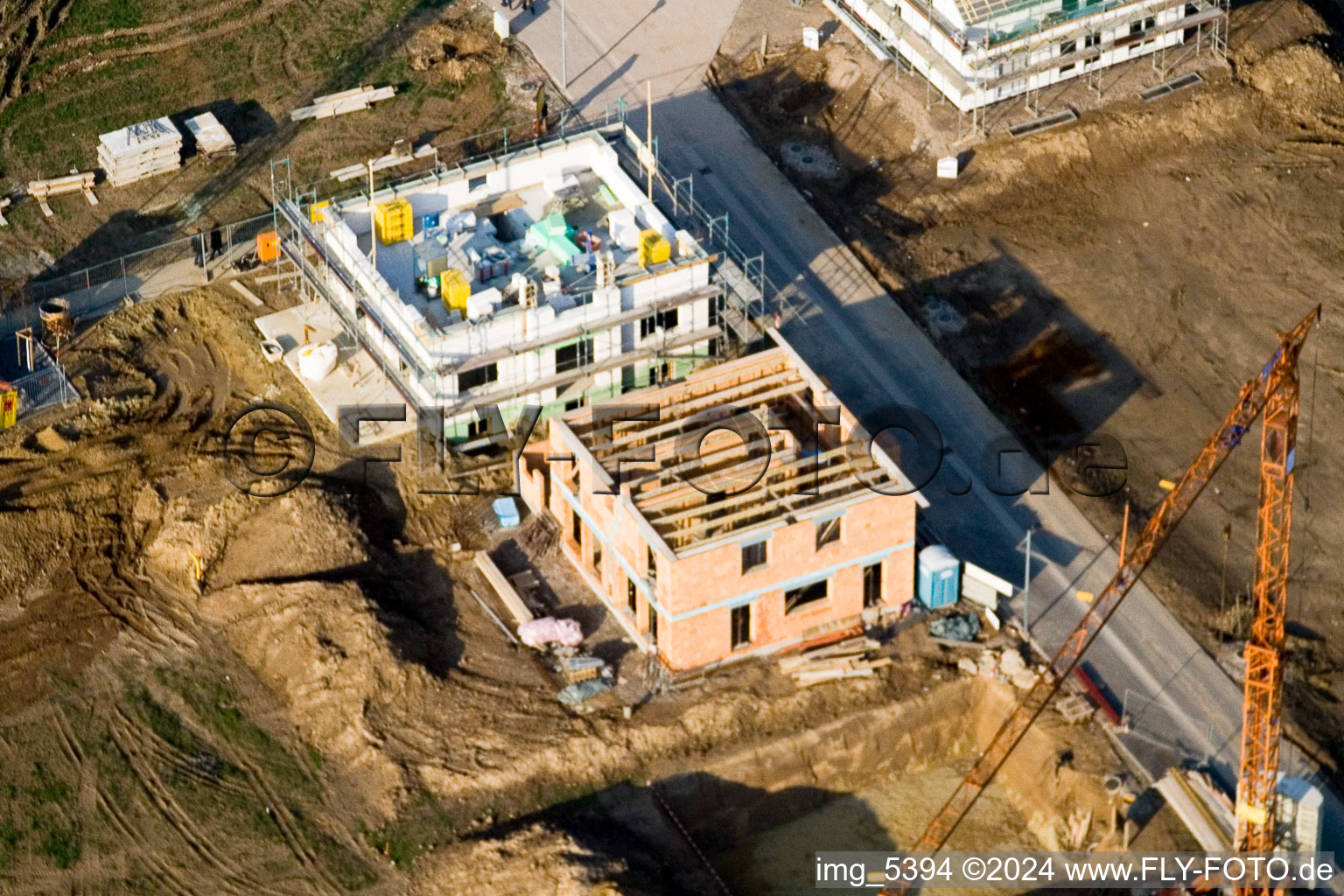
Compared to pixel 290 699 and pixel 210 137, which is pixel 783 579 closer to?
pixel 290 699

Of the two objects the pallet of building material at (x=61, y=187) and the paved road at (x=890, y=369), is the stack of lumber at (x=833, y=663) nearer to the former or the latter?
the paved road at (x=890, y=369)

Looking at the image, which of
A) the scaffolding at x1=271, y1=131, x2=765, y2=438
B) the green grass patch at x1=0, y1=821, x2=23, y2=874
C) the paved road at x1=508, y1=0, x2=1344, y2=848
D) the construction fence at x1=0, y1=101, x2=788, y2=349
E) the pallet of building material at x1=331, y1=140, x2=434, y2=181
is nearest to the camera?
the green grass patch at x1=0, y1=821, x2=23, y2=874

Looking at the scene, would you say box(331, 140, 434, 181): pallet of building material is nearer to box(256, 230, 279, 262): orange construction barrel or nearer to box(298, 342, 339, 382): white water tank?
box(256, 230, 279, 262): orange construction barrel

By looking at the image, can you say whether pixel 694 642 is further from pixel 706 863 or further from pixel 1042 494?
pixel 1042 494

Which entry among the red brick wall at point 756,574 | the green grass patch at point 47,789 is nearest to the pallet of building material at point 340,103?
the red brick wall at point 756,574

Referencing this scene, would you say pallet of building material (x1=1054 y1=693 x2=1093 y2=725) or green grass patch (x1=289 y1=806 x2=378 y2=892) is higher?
pallet of building material (x1=1054 y1=693 x2=1093 y2=725)

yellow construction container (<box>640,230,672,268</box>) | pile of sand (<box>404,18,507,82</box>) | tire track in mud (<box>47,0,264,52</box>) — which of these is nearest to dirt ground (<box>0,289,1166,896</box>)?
yellow construction container (<box>640,230,672,268</box>)
